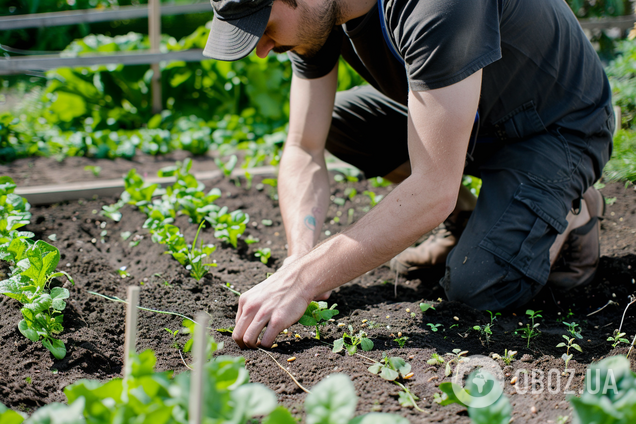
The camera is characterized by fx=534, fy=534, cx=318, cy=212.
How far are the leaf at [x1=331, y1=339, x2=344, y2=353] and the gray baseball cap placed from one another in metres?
0.95

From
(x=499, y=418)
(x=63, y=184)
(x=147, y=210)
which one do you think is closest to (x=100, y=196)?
(x=63, y=184)

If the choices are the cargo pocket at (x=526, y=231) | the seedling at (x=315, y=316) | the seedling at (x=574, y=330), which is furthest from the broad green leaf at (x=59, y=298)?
the seedling at (x=574, y=330)

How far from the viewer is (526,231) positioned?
207 cm

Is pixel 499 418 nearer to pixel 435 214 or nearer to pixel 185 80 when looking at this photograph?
pixel 435 214

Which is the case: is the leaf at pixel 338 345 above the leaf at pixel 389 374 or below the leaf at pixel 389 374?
below

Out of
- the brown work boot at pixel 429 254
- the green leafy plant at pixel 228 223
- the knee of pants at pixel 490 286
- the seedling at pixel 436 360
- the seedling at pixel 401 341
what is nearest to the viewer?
the seedling at pixel 436 360

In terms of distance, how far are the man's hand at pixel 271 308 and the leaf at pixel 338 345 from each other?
0.47 ft

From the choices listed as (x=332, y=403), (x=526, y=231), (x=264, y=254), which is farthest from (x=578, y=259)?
(x=332, y=403)

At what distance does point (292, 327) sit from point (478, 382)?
0.77 meters

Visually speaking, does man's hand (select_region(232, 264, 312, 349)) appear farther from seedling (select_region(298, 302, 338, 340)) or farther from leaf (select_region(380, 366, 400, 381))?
leaf (select_region(380, 366, 400, 381))

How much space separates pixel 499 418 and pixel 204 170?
3.09 m

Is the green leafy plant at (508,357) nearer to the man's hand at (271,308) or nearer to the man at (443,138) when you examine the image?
the man at (443,138)

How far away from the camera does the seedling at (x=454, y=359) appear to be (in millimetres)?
1499

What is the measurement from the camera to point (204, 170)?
377 cm
